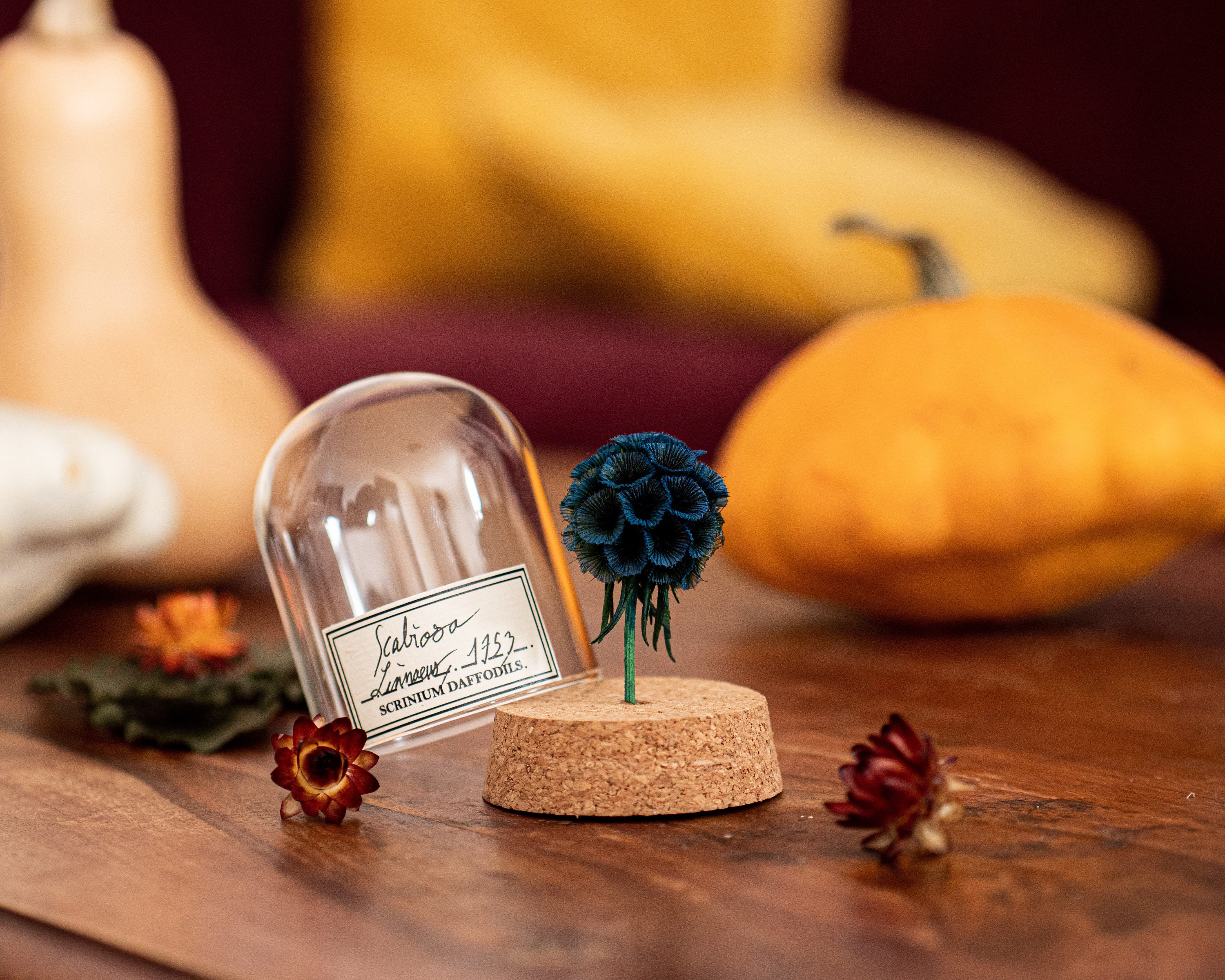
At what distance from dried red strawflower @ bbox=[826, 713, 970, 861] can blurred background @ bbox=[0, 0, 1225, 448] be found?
96 cm

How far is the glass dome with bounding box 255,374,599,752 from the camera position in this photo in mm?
447

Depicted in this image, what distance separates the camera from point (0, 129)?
0.79 m

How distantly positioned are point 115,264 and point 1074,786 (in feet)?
2.01

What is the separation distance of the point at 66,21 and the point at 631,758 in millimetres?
586

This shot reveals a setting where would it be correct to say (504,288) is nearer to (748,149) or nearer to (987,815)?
(748,149)

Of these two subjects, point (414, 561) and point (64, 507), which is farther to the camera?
point (64, 507)

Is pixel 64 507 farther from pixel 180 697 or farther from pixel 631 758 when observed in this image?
pixel 631 758

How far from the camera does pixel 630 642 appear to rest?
425 mm

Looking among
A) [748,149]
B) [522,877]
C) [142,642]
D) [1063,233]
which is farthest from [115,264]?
[1063,233]

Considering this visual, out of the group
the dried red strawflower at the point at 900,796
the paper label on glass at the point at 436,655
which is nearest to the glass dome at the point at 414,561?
the paper label on glass at the point at 436,655

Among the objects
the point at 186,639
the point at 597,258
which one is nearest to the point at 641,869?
the point at 186,639

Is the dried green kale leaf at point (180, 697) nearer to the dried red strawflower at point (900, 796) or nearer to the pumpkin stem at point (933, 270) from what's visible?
the dried red strawflower at point (900, 796)

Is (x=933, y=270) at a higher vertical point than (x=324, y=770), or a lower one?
higher

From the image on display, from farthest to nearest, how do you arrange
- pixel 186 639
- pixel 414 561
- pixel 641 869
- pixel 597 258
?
pixel 597 258, pixel 186 639, pixel 414 561, pixel 641 869
